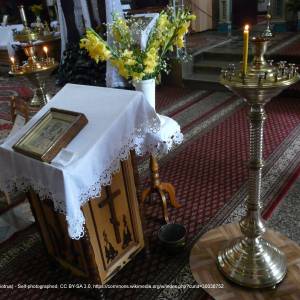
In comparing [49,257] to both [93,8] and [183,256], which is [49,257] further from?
[93,8]

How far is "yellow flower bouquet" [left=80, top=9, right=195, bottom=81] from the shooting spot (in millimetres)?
1941

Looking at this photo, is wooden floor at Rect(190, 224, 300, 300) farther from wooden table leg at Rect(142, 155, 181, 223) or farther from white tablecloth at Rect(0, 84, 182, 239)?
white tablecloth at Rect(0, 84, 182, 239)

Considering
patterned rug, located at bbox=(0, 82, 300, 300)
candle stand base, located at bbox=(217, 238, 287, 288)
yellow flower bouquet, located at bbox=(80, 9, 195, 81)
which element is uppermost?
yellow flower bouquet, located at bbox=(80, 9, 195, 81)

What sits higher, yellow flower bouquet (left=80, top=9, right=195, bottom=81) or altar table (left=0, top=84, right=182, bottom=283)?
yellow flower bouquet (left=80, top=9, right=195, bottom=81)

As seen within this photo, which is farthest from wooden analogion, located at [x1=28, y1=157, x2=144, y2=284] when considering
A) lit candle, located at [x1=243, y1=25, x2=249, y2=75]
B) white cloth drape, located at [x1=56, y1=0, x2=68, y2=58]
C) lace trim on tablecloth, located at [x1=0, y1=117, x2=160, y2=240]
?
white cloth drape, located at [x1=56, y1=0, x2=68, y2=58]

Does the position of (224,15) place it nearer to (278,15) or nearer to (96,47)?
(278,15)

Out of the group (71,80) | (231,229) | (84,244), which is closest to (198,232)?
(231,229)

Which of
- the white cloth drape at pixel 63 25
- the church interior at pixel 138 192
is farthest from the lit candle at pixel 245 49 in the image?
the white cloth drape at pixel 63 25

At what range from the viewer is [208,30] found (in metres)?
8.70

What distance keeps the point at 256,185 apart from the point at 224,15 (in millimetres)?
7403

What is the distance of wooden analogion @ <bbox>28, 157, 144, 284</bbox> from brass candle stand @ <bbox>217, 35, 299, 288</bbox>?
1.78ft

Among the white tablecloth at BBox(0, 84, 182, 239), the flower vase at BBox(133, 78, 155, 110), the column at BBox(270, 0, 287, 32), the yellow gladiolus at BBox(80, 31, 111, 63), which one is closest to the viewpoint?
the white tablecloth at BBox(0, 84, 182, 239)

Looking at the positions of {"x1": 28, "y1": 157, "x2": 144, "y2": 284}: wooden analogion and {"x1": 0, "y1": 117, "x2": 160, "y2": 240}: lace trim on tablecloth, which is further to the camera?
{"x1": 28, "y1": 157, "x2": 144, "y2": 284}: wooden analogion

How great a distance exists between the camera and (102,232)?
1.74m
